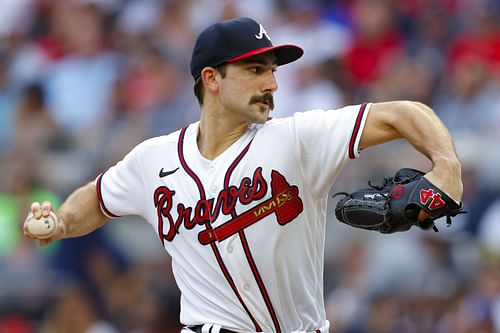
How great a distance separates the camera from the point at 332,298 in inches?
302

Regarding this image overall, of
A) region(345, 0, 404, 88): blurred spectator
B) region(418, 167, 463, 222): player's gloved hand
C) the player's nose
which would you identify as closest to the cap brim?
the player's nose

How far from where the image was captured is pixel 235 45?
173 inches

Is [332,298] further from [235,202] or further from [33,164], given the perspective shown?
[235,202]

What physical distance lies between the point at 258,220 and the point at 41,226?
3.07 ft

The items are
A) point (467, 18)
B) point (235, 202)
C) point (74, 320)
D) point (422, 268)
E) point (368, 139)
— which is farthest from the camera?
point (467, 18)

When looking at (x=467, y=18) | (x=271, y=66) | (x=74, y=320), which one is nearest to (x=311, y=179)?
(x=271, y=66)

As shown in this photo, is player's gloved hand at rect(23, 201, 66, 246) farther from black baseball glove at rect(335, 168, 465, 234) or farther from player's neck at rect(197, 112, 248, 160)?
black baseball glove at rect(335, 168, 465, 234)

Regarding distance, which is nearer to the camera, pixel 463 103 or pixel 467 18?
pixel 463 103

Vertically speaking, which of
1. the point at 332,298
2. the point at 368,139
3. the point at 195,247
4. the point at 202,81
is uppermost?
the point at 202,81

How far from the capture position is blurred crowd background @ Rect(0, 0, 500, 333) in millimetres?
7469

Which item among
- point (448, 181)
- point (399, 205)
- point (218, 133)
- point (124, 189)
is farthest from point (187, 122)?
point (448, 181)

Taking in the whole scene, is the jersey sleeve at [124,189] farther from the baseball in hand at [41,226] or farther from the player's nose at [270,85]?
the player's nose at [270,85]

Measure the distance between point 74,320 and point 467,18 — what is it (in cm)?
426

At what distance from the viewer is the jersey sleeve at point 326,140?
4.14 metres
